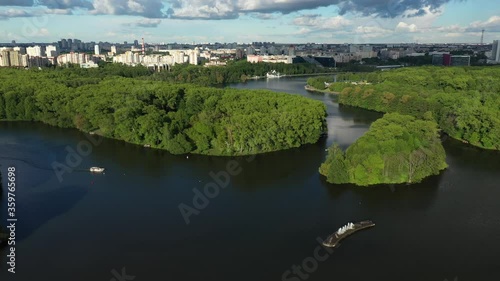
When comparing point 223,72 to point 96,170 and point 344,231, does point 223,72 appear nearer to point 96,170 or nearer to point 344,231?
point 96,170

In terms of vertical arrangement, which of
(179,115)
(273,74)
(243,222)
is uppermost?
(273,74)

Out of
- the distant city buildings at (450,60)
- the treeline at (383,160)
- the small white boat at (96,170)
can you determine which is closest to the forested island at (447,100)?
the treeline at (383,160)

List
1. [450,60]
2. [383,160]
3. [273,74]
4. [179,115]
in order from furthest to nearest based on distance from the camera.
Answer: [450,60] < [273,74] < [179,115] < [383,160]

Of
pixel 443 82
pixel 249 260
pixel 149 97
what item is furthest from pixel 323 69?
pixel 249 260

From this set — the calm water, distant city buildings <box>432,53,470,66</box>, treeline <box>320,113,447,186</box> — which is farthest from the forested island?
distant city buildings <box>432,53,470,66</box>

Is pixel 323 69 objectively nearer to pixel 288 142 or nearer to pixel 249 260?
pixel 288 142

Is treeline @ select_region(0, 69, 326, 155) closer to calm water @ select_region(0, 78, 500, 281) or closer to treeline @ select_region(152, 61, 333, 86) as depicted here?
calm water @ select_region(0, 78, 500, 281)

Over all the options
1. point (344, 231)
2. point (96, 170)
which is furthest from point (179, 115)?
Result: point (344, 231)
